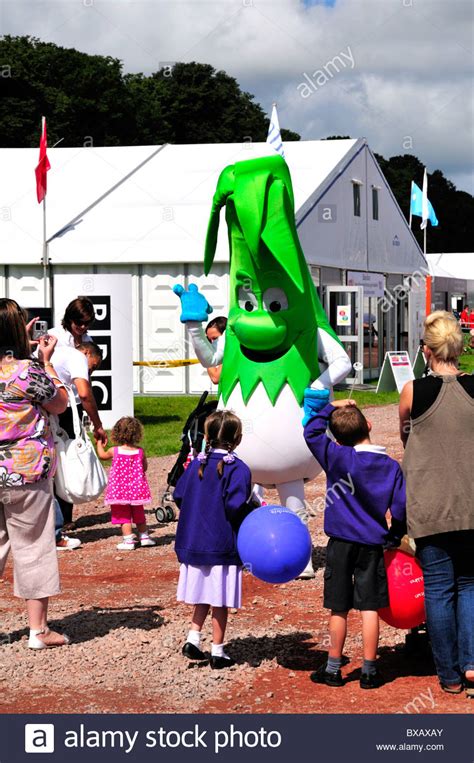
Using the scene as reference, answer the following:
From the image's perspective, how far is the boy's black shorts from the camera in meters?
4.75

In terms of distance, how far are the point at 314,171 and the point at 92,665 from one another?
16634 mm

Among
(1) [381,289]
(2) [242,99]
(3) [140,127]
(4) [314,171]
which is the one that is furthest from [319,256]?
(2) [242,99]

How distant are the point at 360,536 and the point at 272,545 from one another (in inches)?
16.2

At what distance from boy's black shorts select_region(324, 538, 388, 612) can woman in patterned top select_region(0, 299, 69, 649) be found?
A: 1516 millimetres

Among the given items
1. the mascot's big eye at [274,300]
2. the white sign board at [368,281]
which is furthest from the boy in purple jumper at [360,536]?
the white sign board at [368,281]

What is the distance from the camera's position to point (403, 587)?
4.77 metres

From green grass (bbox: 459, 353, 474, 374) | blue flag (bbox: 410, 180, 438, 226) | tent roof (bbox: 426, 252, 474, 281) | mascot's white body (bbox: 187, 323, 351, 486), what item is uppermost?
blue flag (bbox: 410, 180, 438, 226)

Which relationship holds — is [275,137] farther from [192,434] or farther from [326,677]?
[326,677]

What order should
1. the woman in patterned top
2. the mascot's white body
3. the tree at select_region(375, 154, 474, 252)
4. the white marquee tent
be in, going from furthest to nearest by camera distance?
the tree at select_region(375, 154, 474, 252), the white marquee tent, the mascot's white body, the woman in patterned top

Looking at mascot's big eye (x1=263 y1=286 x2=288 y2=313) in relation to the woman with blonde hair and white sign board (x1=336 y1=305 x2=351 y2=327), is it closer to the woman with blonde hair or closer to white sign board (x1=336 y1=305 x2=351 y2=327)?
the woman with blonde hair

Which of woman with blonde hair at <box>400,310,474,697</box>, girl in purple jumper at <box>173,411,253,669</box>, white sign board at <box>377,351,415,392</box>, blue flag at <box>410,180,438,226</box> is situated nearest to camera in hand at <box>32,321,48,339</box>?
girl in purple jumper at <box>173,411,253,669</box>

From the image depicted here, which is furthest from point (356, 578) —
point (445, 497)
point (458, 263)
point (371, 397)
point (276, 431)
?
point (458, 263)

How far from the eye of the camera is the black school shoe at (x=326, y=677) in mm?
4789

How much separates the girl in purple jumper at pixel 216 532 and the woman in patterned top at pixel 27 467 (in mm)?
764
